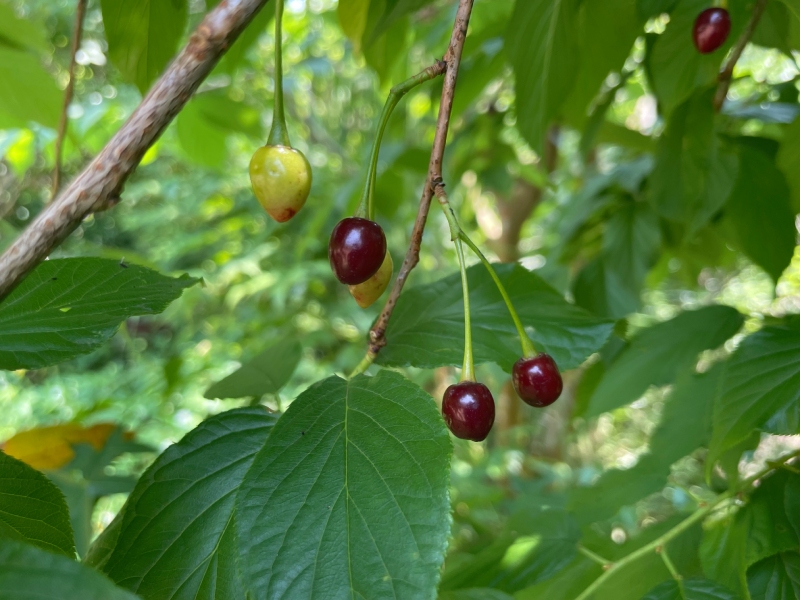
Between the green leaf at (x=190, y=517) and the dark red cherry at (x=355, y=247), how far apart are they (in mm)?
145

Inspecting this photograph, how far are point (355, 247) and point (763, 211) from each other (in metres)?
0.68

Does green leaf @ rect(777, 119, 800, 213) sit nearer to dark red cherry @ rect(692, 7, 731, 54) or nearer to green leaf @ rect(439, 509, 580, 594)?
dark red cherry @ rect(692, 7, 731, 54)

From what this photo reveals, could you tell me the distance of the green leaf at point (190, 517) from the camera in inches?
15.8

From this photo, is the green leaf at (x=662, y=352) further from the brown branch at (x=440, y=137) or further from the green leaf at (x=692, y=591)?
the brown branch at (x=440, y=137)

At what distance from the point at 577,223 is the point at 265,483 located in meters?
0.92

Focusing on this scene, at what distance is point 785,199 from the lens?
79cm

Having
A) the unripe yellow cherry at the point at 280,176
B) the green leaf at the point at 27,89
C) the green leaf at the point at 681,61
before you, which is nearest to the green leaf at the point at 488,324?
the unripe yellow cherry at the point at 280,176

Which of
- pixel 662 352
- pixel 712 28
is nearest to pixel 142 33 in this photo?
pixel 712 28

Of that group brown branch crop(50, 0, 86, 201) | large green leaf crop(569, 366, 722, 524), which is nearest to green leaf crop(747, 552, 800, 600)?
large green leaf crop(569, 366, 722, 524)

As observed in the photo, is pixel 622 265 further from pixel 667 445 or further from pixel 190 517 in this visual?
pixel 190 517

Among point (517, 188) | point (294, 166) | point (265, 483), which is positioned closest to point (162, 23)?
point (294, 166)

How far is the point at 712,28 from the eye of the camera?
617 millimetres

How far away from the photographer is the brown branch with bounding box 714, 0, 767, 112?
62 cm

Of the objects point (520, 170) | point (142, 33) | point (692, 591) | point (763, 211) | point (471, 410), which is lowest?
point (692, 591)
